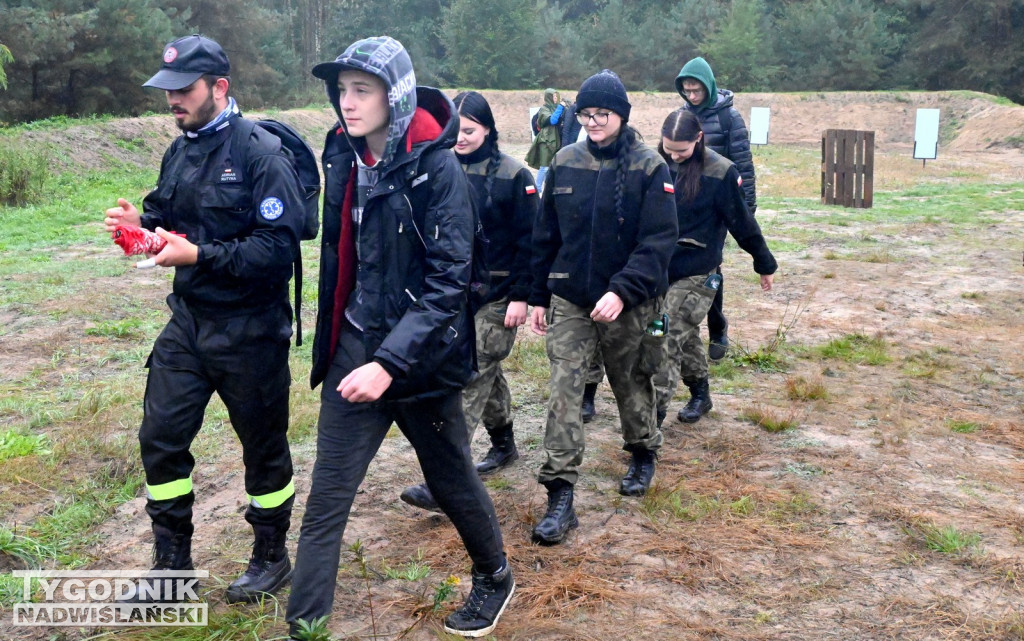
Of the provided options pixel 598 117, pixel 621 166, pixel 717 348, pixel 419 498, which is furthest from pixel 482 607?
pixel 717 348

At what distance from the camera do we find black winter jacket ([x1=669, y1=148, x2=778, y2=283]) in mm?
5758

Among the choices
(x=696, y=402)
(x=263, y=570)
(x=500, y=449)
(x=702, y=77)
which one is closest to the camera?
(x=263, y=570)

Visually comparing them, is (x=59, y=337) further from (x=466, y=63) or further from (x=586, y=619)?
(x=466, y=63)

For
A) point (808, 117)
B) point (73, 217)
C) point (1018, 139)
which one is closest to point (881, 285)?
point (73, 217)

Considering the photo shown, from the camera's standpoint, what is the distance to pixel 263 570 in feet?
12.3

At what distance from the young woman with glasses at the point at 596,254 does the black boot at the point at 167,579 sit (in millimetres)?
1493

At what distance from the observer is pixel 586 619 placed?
3.61 meters

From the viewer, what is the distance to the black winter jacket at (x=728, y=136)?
6926 mm

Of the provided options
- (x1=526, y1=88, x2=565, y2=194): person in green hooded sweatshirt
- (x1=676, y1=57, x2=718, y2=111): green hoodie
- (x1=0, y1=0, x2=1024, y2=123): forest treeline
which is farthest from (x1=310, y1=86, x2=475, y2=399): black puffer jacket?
(x1=0, y1=0, x2=1024, y2=123): forest treeline

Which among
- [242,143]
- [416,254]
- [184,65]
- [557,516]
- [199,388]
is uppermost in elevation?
[184,65]

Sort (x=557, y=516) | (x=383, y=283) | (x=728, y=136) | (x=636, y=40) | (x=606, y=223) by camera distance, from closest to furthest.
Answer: (x=383, y=283) < (x=557, y=516) < (x=606, y=223) < (x=728, y=136) < (x=636, y=40)

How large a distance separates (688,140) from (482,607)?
10.6 feet

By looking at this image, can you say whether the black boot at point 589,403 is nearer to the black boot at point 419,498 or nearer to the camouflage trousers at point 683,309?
the camouflage trousers at point 683,309

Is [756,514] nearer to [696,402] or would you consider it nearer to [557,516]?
[557,516]
